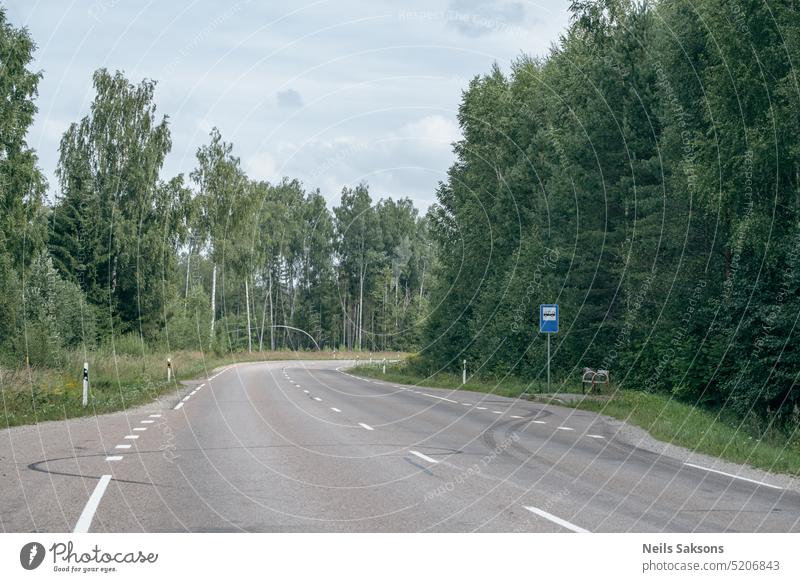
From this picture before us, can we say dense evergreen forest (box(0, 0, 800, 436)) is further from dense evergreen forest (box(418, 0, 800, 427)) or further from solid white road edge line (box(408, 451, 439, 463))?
solid white road edge line (box(408, 451, 439, 463))

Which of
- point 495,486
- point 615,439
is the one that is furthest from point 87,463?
point 615,439

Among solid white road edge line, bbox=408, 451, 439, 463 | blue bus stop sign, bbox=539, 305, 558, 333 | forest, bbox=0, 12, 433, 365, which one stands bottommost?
solid white road edge line, bbox=408, 451, 439, 463

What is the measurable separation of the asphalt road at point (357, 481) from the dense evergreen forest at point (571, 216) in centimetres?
781

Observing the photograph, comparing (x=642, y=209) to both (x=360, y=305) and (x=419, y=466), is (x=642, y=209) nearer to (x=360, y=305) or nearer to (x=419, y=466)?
(x=419, y=466)

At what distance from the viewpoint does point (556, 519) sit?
356 inches

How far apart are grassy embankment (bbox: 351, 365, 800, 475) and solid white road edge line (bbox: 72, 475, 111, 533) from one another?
972cm

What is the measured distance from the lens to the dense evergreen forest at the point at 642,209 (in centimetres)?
2438

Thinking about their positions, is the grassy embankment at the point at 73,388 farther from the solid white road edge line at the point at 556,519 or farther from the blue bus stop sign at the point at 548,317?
the solid white road edge line at the point at 556,519

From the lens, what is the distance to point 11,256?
43.0 metres

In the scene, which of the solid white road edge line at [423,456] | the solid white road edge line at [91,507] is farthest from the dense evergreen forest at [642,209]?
the solid white road edge line at [91,507]

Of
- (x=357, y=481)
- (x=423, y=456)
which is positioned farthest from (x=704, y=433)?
(x=357, y=481)

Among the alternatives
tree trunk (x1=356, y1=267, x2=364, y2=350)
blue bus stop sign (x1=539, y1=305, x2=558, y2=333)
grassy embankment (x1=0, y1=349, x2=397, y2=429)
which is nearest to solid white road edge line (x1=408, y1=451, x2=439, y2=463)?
grassy embankment (x1=0, y1=349, x2=397, y2=429)

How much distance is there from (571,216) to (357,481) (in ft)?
112

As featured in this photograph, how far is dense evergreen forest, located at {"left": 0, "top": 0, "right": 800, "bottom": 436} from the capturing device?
2480cm
